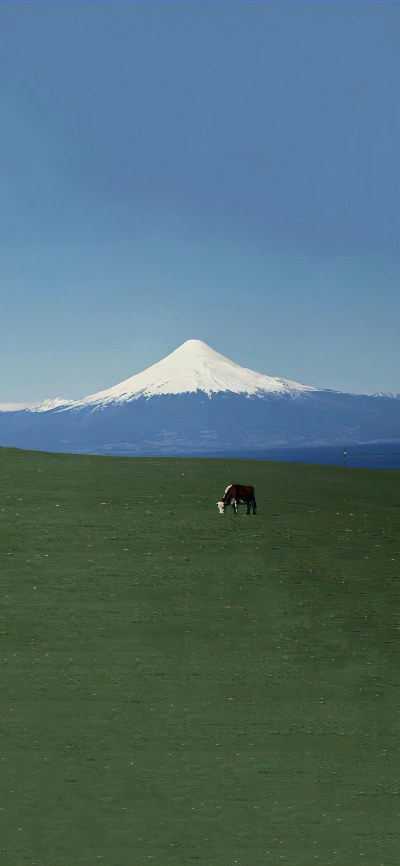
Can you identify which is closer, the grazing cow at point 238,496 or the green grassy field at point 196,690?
the green grassy field at point 196,690

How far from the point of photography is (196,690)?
13812 millimetres

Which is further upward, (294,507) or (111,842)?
(294,507)

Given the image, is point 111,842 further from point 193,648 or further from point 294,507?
point 294,507

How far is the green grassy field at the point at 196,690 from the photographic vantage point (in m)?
9.45

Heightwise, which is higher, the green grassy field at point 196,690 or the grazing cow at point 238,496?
the grazing cow at point 238,496

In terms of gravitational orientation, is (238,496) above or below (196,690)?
above

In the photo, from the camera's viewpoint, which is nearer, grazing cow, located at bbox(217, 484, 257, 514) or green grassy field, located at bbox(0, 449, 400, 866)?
green grassy field, located at bbox(0, 449, 400, 866)

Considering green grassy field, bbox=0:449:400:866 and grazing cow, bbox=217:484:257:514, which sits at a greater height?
grazing cow, bbox=217:484:257:514

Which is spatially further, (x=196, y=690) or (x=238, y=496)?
(x=238, y=496)

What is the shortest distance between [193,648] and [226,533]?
10.7 metres

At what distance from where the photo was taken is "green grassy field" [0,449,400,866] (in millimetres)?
9445

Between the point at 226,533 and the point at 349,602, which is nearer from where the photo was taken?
the point at 349,602

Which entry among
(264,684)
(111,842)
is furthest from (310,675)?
(111,842)

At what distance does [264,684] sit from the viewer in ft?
46.6
